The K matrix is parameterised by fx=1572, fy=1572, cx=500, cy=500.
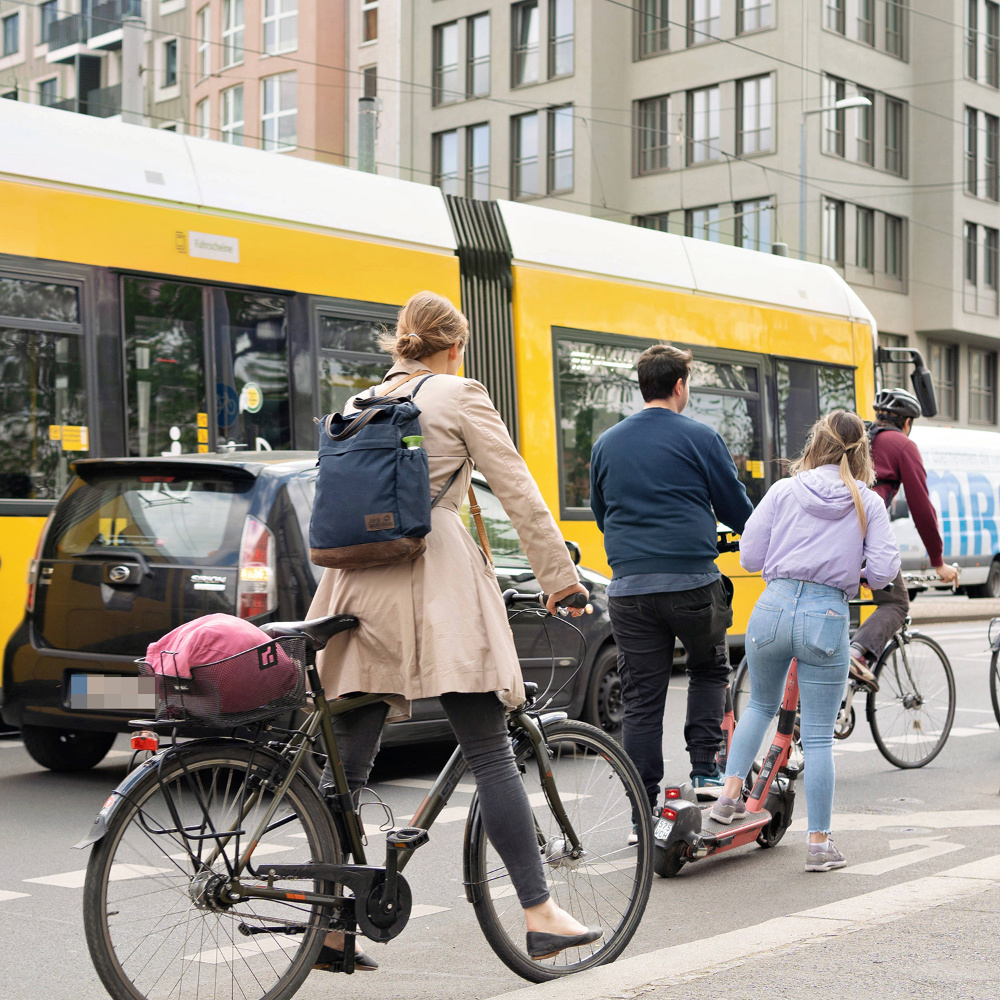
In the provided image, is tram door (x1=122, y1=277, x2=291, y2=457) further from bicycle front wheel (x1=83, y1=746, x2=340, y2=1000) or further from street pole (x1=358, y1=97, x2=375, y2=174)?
street pole (x1=358, y1=97, x2=375, y2=174)

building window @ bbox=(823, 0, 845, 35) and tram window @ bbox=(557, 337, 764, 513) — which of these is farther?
building window @ bbox=(823, 0, 845, 35)

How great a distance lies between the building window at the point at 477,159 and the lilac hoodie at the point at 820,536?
38421 millimetres

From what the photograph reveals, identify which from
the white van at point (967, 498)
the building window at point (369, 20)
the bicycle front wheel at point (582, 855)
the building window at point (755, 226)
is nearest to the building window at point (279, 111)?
the building window at point (369, 20)

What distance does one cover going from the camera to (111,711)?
6.83m

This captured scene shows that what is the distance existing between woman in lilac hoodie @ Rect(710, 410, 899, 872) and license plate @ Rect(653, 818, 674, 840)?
286mm

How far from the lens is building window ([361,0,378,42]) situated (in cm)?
4562

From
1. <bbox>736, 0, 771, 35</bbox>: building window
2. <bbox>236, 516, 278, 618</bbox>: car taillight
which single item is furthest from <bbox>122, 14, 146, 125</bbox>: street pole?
<bbox>736, 0, 771, 35</bbox>: building window

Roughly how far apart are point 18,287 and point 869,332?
9.08 metres

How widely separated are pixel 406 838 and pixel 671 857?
1.78 meters

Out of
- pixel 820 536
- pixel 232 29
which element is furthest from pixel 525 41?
pixel 820 536

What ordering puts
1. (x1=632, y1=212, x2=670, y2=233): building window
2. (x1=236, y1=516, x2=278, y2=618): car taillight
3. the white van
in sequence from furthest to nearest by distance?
(x1=632, y1=212, x2=670, y2=233): building window
the white van
(x1=236, y1=516, x2=278, y2=618): car taillight

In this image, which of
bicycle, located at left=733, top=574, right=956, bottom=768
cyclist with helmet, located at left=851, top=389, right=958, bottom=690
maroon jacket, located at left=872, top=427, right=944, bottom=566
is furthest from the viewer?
maroon jacket, located at left=872, top=427, right=944, bottom=566

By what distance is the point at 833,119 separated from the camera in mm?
39719

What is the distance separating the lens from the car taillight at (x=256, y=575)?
21.9 feet
